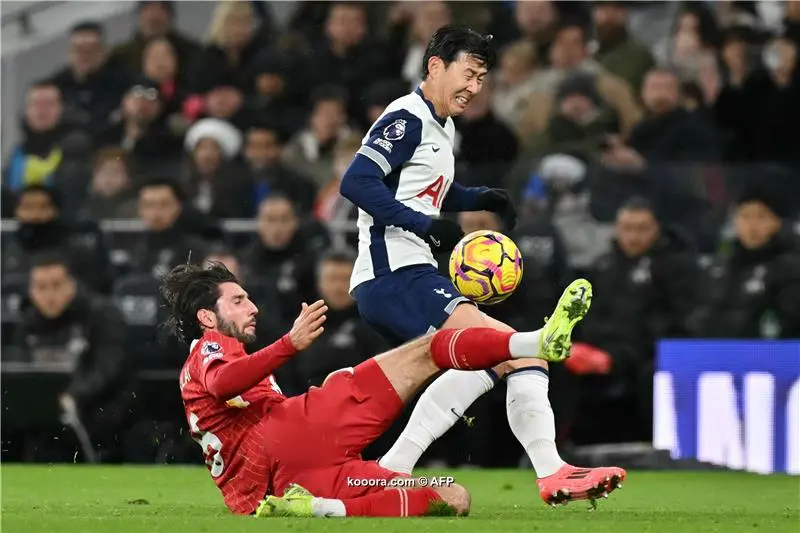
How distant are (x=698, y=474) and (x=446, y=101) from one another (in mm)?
4518

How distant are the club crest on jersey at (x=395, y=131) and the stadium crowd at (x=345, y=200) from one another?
3.75 m

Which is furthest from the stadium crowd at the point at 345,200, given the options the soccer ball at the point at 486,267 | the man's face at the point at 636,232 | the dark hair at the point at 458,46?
the soccer ball at the point at 486,267

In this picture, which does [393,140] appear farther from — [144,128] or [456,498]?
[144,128]

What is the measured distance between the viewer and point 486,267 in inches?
277

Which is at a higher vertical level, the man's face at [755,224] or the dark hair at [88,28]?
the dark hair at [88,28]

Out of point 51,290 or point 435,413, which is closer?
point 435,413

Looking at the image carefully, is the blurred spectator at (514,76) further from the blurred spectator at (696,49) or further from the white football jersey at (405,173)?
the white football jersey at (405,173)

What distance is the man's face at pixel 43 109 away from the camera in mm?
14617

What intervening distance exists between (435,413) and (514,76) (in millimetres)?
7386

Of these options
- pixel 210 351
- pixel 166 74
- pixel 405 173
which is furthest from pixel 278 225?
pixel 210 351

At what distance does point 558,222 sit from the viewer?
11.8 m

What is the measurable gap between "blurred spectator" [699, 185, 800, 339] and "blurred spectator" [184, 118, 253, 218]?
3988 mm

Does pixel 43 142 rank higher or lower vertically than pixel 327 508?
higher

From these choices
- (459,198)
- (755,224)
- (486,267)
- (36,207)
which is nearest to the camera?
(486,267)
